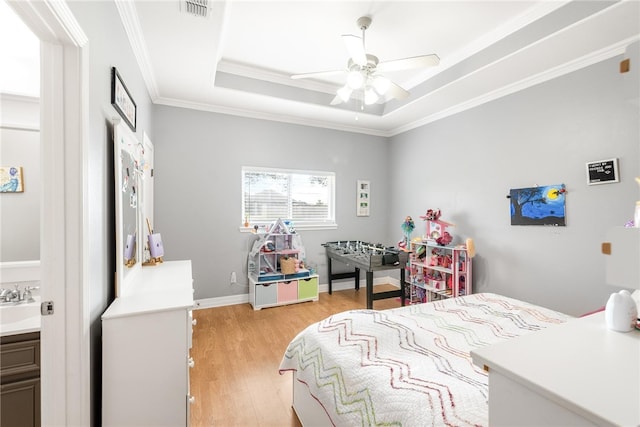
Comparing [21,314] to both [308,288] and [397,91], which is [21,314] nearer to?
[308,288]

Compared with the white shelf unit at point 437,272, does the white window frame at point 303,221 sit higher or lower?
higher

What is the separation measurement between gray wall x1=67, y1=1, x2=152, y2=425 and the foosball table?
2.34 metres

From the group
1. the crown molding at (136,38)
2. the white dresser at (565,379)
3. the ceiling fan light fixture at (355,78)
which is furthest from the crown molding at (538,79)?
the crown molding at (136,38)

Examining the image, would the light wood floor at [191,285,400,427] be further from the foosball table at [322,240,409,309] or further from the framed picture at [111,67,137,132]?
the framed picture at [111,67,137,132]

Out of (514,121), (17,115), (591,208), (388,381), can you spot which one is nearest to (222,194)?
(17,115)

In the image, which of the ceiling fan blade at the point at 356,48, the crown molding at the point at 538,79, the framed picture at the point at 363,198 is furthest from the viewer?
the framed picture at the point at 363,198

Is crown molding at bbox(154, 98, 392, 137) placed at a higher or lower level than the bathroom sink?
higher

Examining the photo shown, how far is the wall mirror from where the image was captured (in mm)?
1626

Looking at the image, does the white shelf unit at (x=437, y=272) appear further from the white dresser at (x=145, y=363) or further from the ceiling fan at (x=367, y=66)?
the white dresser at (x=145, y=363)

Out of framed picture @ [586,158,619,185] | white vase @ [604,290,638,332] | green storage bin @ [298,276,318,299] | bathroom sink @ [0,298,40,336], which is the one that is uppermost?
framed picture @ [586,158,619,185]

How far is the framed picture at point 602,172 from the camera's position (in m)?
2.25

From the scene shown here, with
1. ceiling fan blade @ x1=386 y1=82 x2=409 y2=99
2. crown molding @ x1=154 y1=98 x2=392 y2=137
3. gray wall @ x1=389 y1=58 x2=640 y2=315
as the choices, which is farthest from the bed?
crown molding @ x1=154 y1=98 x2=392 y2=137

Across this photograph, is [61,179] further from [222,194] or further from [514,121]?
[514,121]

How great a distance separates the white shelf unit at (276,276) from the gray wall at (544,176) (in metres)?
2.08
